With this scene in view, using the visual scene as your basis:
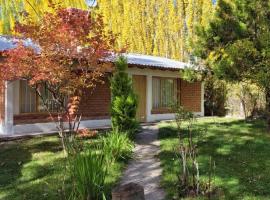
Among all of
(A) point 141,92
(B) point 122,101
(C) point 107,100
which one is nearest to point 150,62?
(A) point 141,92

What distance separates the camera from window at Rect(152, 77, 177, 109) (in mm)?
21734

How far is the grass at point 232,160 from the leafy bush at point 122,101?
1289mm

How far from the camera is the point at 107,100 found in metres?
18.9

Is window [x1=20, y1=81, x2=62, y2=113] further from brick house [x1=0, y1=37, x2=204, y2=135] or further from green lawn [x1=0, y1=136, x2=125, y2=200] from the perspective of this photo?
green lawn [x1=0, y1=136, x2=125, y2=200]

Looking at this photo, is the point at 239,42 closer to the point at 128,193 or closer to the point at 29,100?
the point at 29,100

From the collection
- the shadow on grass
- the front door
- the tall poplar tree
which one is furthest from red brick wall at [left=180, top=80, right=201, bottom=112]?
the shadow on grass

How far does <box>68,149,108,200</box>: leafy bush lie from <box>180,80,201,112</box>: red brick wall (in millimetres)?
16788

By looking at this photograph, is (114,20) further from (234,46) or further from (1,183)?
(1,183)

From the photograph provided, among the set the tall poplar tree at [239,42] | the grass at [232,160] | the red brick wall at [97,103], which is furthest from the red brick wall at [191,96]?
the grass at [232,160]

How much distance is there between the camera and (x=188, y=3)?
3394cm

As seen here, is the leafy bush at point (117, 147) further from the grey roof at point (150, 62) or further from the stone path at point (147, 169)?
the grey roof at point (150, 62)

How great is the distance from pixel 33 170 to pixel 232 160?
15.9 ft

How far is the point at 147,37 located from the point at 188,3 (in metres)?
4.68

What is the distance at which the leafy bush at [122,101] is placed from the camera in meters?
13.5
